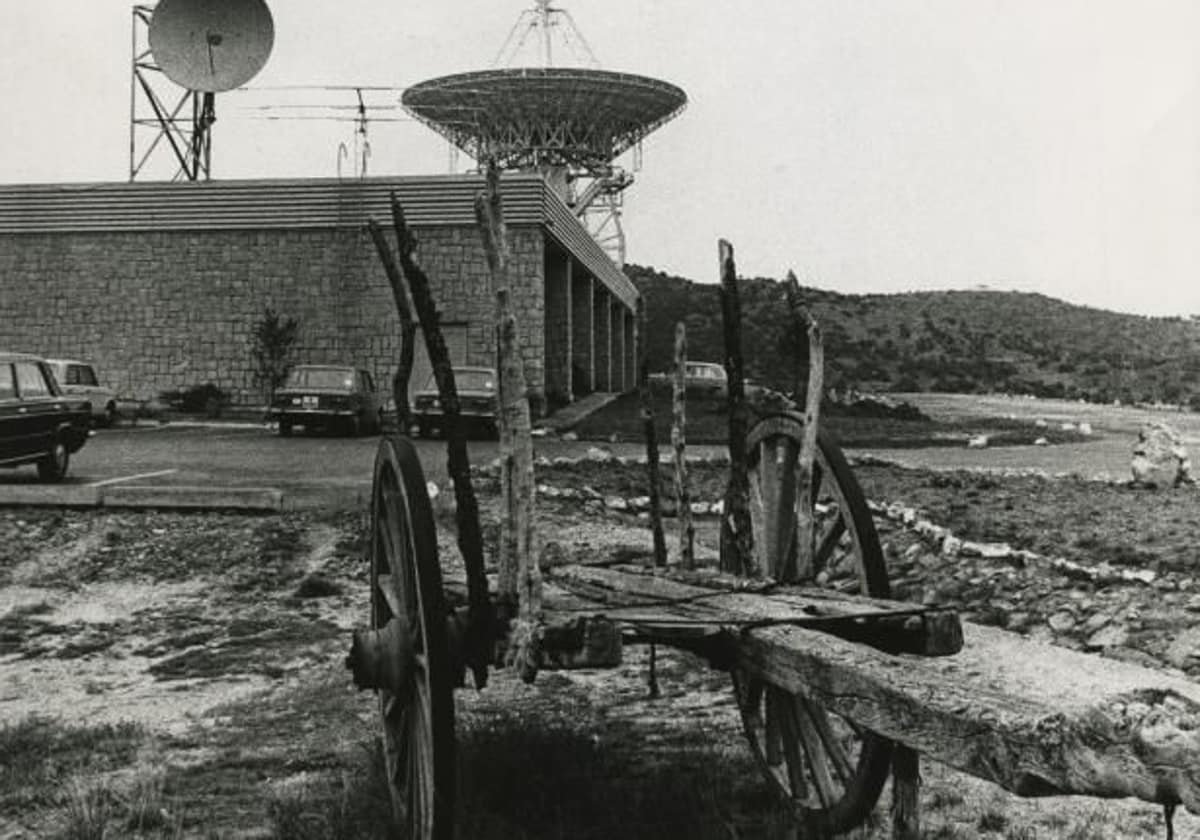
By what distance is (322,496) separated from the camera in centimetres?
1362

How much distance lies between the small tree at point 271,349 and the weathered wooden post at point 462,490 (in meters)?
26.5

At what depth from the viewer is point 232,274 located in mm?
31547

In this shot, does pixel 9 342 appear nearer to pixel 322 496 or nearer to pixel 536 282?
pixel 536 282

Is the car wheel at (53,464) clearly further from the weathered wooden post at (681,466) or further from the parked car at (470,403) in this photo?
the weathered wooden post at (681,466)

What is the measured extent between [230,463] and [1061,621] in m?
13.2

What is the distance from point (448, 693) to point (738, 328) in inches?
78.3

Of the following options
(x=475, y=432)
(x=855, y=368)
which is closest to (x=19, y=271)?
(x=475, y=432)

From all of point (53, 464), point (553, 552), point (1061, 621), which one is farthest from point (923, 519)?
point (53, 464)

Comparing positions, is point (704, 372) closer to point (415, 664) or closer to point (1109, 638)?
point (1109, 638)

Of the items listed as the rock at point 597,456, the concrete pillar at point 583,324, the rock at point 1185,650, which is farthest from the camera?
the concrete pillar at point 583,324

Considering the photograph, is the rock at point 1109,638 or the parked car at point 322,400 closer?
the rock at point 1109,638

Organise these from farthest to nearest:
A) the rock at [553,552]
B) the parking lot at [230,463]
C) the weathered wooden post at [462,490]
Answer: the parking lot at [230,463] < the rock at [553,552] < the weathered wooden post at [462,490]

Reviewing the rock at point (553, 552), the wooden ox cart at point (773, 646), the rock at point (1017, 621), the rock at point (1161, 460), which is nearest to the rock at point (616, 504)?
the rock at point (553, 552)

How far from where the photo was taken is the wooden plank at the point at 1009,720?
2.08 meters
